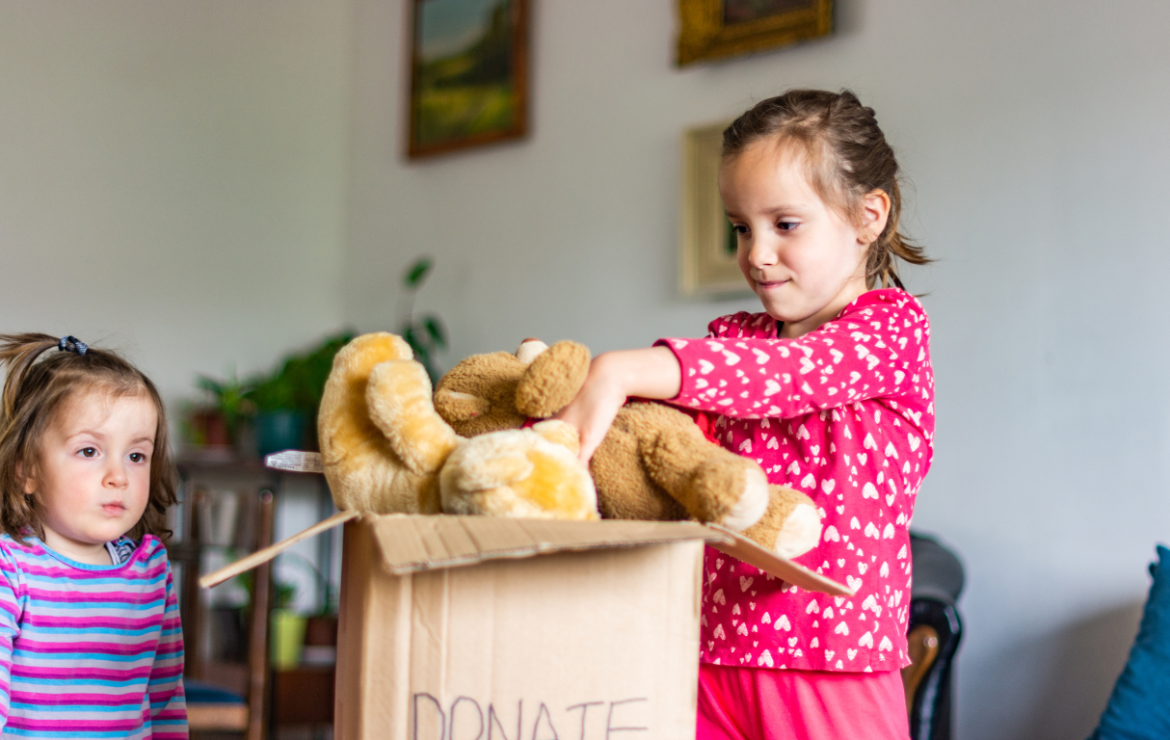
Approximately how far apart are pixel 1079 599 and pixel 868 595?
51.3 inches

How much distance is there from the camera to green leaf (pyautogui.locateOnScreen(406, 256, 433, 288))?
2.89 metres

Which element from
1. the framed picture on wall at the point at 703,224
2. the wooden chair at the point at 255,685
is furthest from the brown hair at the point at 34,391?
the framed picture on wall at the point at 703,224

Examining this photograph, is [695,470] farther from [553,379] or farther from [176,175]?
[176,175]

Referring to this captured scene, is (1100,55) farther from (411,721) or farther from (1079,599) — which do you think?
(411,721)

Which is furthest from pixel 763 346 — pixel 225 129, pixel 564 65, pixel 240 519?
pixel 225 129

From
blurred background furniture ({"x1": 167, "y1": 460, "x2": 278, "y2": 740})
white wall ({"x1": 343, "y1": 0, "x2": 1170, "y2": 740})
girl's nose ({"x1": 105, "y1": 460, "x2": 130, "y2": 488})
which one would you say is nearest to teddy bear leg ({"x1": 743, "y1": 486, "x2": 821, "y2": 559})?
girl's nose ({"x1": 105, "y1": 460, "x2": 130, "y2": 488})

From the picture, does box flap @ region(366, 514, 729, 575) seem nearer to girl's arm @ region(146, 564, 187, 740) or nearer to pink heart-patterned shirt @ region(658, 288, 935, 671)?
pink heart-patterned shirt @ region(658, 288, 935, 671)

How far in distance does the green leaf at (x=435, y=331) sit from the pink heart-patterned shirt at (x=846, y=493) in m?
2.05

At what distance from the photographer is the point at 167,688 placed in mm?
1113

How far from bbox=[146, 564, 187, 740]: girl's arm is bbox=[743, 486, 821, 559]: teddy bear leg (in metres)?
0.78

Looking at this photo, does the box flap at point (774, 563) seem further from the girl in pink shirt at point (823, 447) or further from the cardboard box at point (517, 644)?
the girl in pink shirt at point (823, 447)

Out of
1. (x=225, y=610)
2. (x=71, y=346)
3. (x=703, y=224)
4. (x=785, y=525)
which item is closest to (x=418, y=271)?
(x=703, y=224)

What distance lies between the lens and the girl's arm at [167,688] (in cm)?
111

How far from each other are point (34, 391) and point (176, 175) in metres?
1.91
